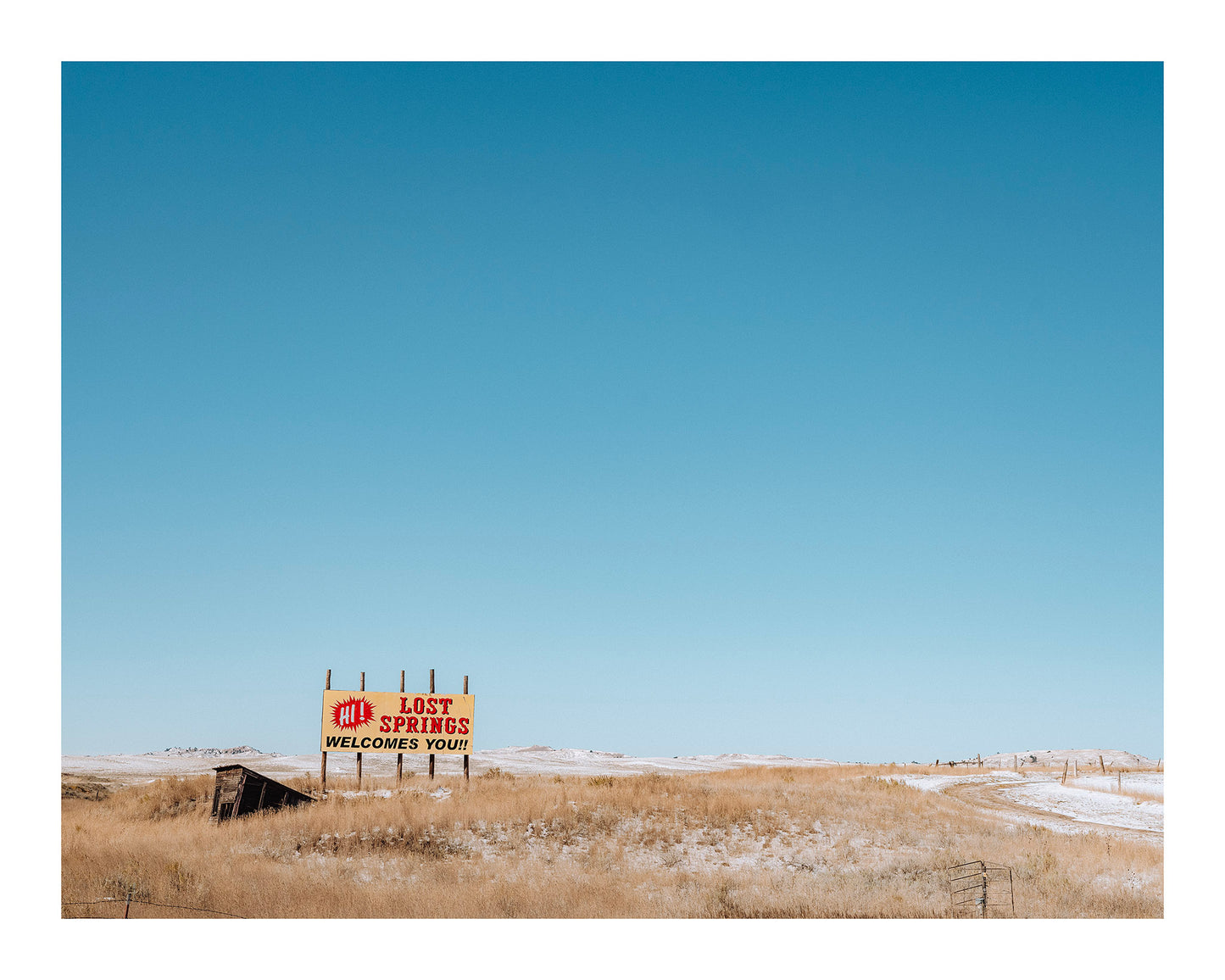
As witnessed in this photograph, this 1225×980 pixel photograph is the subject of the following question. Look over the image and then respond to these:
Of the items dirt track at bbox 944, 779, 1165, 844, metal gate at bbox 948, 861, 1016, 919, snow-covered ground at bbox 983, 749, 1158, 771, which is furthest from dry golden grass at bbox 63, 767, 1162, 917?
snow-covered ground at bbox 983, 749, 1158, 771

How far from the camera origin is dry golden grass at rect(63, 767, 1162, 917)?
738 inches

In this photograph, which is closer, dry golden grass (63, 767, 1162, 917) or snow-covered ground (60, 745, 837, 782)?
dry golden grass (63, 767, 1162, 917)

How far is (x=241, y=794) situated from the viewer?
25.0 meters

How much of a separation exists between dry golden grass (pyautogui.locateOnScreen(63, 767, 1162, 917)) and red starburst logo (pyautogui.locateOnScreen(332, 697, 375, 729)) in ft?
6.55

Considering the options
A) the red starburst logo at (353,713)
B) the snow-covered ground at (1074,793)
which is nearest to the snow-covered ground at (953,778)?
the snow-covered ground at (1074,793)

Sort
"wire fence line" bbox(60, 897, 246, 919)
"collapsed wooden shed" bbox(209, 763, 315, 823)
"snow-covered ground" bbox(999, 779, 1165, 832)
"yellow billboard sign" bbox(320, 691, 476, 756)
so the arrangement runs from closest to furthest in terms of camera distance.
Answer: "wire fence line" bbox(60, 897, 246, 919) < "collapsed wooden shed" bbox(209, 763, 315, 823) < "yellow billboard sign" bbox(320, 691, 476, 756) < "snow-covered ground" bbox(999, 779, 1165, 832)

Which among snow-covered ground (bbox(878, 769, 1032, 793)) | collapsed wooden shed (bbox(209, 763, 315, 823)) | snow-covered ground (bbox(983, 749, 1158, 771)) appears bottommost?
snow-covered ground (bbox(983, 749, 1158, 771))

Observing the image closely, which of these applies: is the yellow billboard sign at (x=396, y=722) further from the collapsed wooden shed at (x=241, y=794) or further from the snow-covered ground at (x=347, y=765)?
the snow-covered ground at (x=347, y=765)

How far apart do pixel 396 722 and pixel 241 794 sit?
5.54m

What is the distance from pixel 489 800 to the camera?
2653cm

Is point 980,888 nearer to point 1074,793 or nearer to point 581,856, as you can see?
point 581,856

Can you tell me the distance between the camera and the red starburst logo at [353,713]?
96.2ft

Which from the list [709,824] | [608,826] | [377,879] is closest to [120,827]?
[377,879]

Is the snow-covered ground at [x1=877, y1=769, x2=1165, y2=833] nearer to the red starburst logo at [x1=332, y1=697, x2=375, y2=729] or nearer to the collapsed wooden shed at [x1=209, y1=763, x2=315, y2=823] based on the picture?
the red starburst logo at [x1=332, y1=697, x2=375, y2=729]
